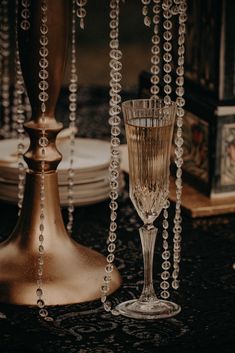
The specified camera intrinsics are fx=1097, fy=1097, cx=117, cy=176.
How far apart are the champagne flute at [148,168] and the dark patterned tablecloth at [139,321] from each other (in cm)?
3

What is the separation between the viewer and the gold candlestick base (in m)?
1.48

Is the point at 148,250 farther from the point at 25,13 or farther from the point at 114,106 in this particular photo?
the point at 25,13

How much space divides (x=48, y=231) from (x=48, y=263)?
5 cm

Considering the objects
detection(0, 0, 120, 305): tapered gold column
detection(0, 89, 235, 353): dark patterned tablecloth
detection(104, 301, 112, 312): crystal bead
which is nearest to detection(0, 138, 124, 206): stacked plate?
detection(0, 89, 235, 353): dark patterned tablecloth

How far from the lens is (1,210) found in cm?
192

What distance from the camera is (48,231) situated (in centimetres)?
153

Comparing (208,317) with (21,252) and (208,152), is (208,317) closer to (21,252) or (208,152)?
(21,252)

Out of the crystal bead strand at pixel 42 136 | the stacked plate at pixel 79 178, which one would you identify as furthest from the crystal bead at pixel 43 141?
the stacked plate at pixel 79 178

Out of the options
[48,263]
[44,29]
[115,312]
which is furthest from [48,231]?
[44,29]

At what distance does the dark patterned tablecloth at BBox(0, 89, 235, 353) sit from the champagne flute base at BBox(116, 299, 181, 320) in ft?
0.04

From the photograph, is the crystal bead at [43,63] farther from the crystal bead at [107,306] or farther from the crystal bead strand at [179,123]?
the crystal bead at [107,306]

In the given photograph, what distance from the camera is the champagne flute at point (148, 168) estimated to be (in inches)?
53.7

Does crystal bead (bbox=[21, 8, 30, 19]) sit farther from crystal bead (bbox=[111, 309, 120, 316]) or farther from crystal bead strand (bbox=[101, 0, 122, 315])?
crystal bead (bbox=[111, 309, 120, 316])

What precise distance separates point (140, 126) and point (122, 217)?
55 centimetres
